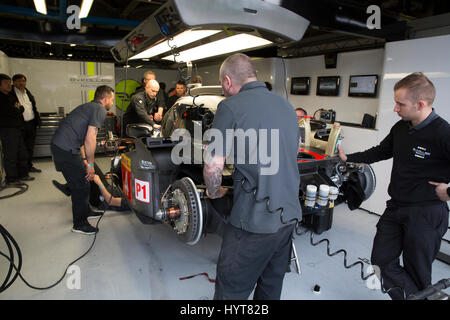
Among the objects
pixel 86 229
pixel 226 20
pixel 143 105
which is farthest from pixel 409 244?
pixel 143 105

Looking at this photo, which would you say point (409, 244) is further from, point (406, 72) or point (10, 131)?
point (10, 131)

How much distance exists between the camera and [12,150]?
479 centimetres

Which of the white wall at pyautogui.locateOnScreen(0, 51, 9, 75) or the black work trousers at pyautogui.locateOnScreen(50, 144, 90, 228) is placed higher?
the white wall at pyautogui.locateOnScreen(0, 51, 9, 75)

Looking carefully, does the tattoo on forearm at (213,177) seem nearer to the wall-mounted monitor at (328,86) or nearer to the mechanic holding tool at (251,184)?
the mechanic holding tool at (251,184)

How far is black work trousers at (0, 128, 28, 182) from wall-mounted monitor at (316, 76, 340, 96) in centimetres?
541

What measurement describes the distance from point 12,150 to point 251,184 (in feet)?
15.9

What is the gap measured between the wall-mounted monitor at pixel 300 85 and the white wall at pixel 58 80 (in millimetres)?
4437

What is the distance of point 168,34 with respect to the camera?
6.05ft

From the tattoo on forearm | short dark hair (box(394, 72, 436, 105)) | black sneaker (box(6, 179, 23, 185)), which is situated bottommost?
black sneaker (box(6, 179, 23, 185))

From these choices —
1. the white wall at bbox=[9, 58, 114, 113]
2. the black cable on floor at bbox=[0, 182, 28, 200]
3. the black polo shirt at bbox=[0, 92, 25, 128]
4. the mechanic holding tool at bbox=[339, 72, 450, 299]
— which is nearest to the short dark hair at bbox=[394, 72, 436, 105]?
the mechanic holding tool at bbox=[339, 72, 450, 299]

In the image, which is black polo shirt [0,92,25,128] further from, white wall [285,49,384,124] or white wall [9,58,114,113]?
white wall [285,49,384,124]

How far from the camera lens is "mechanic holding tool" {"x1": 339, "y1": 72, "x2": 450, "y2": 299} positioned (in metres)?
1.76

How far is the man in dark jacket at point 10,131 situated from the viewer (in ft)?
15.1

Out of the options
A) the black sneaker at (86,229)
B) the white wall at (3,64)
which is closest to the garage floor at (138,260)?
the black sneaker at (86,229)
